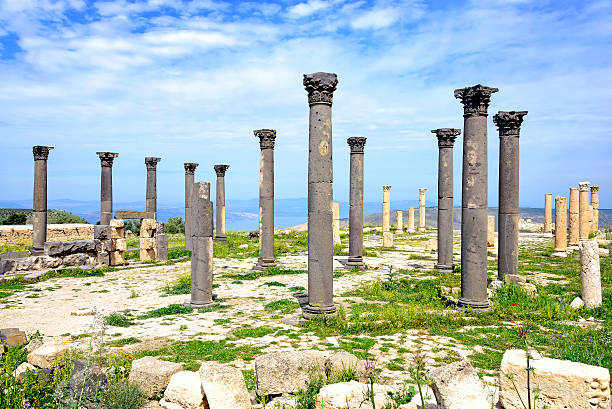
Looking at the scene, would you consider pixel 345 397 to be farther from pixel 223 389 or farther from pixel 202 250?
pixel 202 250

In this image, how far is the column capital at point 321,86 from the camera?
12.0 metres

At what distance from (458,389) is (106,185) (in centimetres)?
2724

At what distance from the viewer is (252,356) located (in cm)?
870

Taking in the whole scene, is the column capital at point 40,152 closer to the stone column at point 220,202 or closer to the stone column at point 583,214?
the stone column at point 220,202

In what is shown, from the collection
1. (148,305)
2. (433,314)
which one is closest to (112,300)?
(148,305)

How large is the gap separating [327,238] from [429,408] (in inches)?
259

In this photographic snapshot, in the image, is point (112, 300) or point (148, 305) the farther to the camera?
point (112, 300)

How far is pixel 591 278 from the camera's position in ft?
42.0

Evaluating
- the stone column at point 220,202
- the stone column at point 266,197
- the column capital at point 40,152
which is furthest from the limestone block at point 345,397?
the stone column at point 220,202

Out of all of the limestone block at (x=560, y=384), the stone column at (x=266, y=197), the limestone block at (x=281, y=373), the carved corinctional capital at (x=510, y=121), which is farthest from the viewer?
the stone column at (x=266, y=197)

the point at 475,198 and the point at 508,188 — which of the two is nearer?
the point at 475,198

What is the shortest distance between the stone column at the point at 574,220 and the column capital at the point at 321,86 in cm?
2506

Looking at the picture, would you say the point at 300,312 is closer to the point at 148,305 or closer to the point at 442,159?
the point at 148,305

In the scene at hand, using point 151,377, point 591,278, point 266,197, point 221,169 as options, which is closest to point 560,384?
point 151,377
